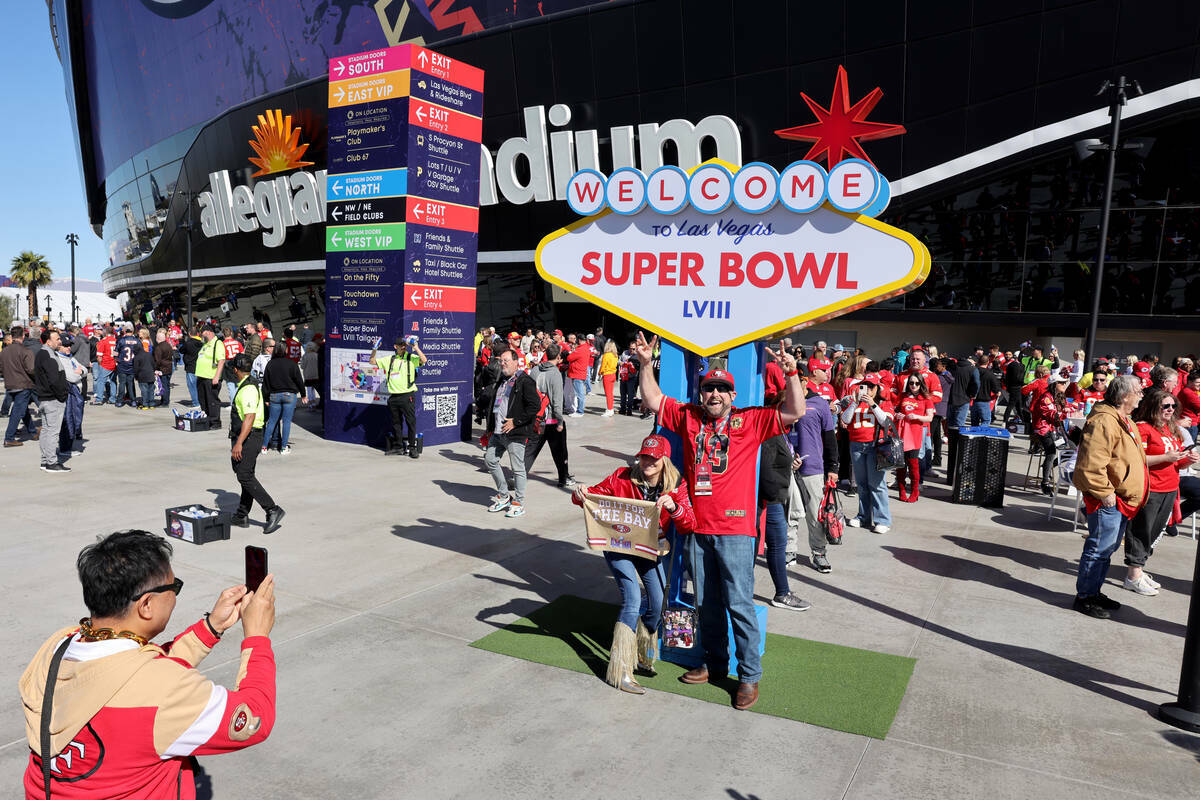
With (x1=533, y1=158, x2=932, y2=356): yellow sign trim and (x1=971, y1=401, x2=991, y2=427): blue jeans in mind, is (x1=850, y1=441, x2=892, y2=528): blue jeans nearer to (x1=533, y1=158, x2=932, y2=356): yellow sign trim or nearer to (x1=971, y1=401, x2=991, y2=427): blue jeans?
(x1=533, y1=158, x2=932, y2=356): yellow sign trim

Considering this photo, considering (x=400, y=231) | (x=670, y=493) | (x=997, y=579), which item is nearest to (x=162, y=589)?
(x=670, y=493)

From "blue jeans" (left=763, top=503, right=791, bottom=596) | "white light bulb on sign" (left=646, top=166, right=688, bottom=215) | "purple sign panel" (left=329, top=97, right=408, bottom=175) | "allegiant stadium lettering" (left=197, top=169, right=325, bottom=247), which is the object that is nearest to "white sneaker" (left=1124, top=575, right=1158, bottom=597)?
"blue jeans" (left=763, top=503, right=791, bottom=596)

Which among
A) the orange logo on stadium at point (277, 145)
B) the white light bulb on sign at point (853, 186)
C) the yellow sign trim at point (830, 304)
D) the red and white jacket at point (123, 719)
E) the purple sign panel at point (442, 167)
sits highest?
the orange logo on stadium at point (277, 145)

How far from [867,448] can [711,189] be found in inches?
172

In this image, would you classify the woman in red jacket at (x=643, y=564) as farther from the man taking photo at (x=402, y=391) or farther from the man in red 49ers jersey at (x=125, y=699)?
the man taking photo at (x=402, y=391)

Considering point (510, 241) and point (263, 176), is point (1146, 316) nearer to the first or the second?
point (510, 241)

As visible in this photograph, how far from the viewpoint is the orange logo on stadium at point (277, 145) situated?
120 ft

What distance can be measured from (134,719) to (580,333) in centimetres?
3053

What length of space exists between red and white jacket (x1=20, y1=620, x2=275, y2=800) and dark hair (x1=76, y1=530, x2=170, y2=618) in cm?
11

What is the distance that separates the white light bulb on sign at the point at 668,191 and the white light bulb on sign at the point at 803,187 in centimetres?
67

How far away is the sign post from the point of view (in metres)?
13.3

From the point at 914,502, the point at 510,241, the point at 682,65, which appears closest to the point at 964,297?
the point at 682,65

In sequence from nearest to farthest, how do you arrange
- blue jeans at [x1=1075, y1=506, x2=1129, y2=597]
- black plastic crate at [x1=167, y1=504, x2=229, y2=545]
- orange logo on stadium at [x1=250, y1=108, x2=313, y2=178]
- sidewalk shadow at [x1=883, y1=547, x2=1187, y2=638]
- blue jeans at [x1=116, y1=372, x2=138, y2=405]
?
1. blue jeans at [x1=1075, y1=506, x2=1129, y2=597]
2. sidewalk shadow at [x1=883, y1=547, x2=1187, y2=638]
3. black plastic crate at [x1=167, y1=504, x2=229, y2=545]
4. blue jeans at [x1=116, y1=372, x2=138, y2=405]
5. orange logo on stadium at [x1=250, y1=108, x2=313, y2=178]

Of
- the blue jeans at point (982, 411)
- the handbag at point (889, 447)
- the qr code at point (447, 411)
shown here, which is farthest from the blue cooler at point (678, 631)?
the blue jeans at point (982, 411)
